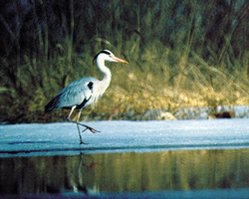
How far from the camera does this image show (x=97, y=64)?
13.1m

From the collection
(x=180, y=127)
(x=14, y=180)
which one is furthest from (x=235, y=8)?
(x=14, y=180)

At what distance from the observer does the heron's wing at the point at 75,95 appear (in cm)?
1208

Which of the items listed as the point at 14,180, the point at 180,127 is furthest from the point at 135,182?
the point at 180,127

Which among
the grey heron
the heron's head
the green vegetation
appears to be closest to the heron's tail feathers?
the grey heron

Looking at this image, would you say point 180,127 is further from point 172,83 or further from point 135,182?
point 135,182

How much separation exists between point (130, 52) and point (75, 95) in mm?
1492

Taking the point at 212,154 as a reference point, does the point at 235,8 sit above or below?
above

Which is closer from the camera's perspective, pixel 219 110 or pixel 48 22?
pixel 219 110

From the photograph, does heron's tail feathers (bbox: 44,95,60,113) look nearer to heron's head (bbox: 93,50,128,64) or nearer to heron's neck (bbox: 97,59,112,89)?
heron's neck (bbox: 97,59,112,89)

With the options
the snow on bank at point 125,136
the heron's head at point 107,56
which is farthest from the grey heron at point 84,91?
the snow on bank at point 125,136

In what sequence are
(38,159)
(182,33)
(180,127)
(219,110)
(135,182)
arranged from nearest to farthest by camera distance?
(135,182), (38,159), (180,127), (219,110), (182,33)

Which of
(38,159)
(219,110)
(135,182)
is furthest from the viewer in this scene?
(219,110)

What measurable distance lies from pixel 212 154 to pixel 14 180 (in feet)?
7.62

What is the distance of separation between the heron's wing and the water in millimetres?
266
